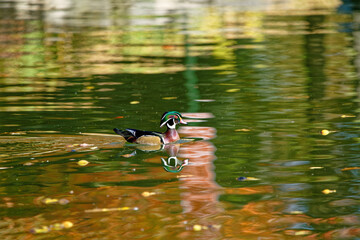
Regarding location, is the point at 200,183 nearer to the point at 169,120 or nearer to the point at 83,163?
the point at 83,163

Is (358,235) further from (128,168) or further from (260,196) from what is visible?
(128,168)

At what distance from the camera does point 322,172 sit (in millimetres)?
8734

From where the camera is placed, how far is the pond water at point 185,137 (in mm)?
7211

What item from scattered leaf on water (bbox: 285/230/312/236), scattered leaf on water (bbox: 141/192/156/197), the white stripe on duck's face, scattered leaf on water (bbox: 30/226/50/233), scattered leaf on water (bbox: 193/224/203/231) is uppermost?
the white stripe on duck's face

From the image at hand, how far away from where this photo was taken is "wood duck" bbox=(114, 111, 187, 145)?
10.3 metres

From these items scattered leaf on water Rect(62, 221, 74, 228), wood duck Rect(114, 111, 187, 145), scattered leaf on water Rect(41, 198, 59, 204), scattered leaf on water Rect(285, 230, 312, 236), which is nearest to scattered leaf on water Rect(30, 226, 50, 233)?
scattered leaf on water Rect(62, 221, 74, 228)

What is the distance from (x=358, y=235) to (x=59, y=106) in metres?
7.43

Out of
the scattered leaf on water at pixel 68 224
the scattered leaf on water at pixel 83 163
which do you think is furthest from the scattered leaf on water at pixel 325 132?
the scattered leaf on water at pixel 68 224

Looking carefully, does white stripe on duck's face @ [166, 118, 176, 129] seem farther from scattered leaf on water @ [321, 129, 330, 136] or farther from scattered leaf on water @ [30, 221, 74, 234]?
scattered leaf on water @ [30, 221, 74, 234]

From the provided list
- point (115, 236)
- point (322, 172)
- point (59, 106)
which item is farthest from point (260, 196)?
point (59, 106)

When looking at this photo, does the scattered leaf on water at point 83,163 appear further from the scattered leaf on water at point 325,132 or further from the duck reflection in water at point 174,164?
the scattered leaf on water at point 325,132

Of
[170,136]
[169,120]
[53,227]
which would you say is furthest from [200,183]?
[169,120]

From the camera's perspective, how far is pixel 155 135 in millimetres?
10430

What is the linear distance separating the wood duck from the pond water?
0.44ft
